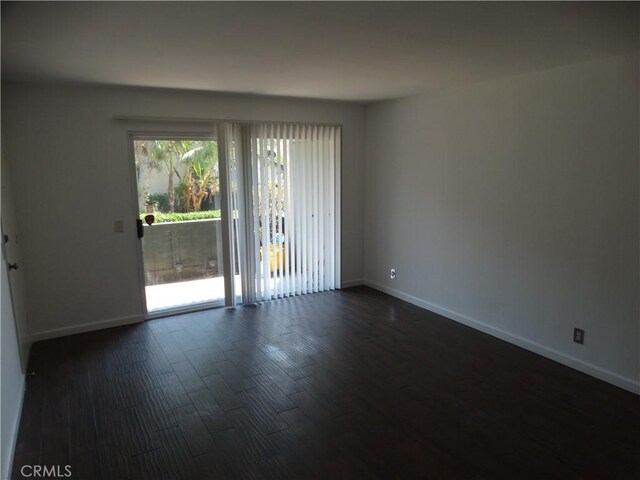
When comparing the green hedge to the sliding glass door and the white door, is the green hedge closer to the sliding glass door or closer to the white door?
the sliding glass door

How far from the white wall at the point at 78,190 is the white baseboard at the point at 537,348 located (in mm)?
3193

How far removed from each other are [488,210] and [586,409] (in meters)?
1.88

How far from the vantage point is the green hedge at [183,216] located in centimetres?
462

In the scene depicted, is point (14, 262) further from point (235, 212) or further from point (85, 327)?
point (235, 212)

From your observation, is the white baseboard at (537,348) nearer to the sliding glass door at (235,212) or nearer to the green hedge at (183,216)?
the sliding glass door at (235,212)

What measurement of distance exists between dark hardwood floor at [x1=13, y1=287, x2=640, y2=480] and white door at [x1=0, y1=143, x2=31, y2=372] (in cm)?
27

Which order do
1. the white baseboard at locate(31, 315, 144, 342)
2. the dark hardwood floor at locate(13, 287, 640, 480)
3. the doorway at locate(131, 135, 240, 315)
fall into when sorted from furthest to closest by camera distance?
the doorway at locate(131, 135, 240, 315)
the white baseboard at locate(31, 315, 144, 342)
the dark hardwood floor at locate(13, 287, 640, 480)

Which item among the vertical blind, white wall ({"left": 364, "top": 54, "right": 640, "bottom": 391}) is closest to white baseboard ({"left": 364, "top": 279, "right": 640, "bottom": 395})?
white wall ({"left": 364, "top": 54, "right": 640, "bottom": 391})

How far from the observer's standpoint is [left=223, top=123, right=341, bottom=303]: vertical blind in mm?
4953

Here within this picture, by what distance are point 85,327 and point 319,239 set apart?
2870 millimetres

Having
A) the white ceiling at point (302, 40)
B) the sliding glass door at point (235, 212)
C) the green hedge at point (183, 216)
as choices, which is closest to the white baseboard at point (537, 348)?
the sliding glass door at point (235, 212)

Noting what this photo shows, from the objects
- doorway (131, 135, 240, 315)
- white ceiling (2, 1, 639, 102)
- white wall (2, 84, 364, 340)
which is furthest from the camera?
doorway (131, 135, 240, 315)

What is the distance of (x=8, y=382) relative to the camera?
253cm

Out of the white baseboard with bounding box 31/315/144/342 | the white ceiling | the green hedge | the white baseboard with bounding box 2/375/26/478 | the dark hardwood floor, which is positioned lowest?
the dark hardwood floor
